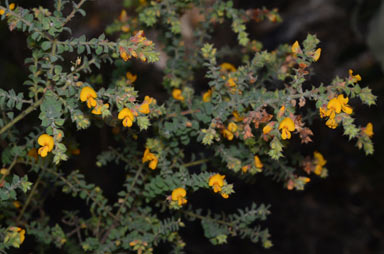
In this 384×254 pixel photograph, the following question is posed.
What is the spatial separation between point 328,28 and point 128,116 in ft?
10.5

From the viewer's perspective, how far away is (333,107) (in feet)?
3.95

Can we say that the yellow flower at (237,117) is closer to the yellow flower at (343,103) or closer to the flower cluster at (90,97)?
the yellow flower at (343,103)

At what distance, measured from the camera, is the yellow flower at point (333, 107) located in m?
1.20

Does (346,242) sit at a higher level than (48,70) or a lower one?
higher

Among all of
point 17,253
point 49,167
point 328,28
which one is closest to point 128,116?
point 49,167

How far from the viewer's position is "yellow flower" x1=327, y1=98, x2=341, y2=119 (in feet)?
3.94

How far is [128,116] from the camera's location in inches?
46.7

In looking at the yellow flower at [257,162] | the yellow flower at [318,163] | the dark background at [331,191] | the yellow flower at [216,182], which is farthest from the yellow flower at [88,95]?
the dark background at [331,191]

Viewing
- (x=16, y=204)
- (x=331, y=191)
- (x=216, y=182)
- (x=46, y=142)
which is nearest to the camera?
(x=46, y=142)

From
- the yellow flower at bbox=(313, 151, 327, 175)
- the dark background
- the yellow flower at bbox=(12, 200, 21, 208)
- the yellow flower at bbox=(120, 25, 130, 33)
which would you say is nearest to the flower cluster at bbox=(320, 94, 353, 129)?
the yellow flower at bbox=(313, 151, 327, 175)

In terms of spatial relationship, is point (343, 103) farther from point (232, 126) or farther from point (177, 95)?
point (177, 95)

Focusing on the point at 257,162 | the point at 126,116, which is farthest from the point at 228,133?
the point at 126,116

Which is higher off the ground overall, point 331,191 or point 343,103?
point 331,191

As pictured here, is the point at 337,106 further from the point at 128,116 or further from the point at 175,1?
the point at 175,1
